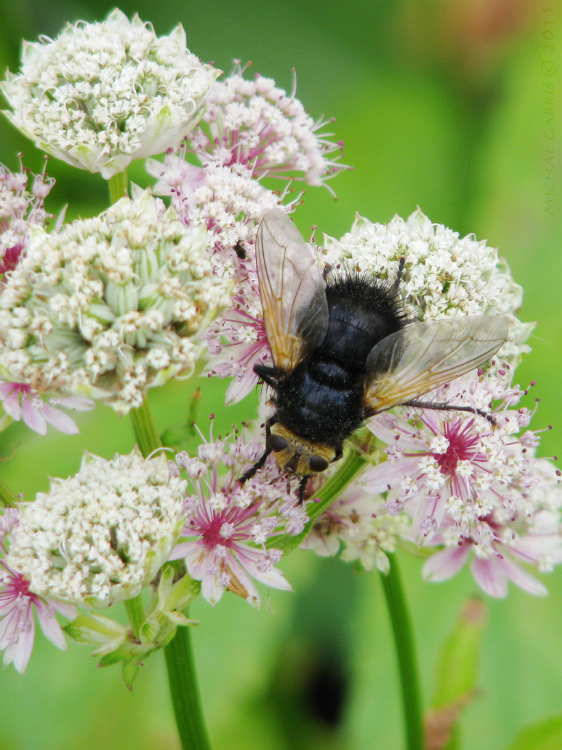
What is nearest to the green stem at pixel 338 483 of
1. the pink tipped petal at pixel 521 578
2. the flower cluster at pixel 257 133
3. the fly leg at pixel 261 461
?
the fly leg at pixel 261 461

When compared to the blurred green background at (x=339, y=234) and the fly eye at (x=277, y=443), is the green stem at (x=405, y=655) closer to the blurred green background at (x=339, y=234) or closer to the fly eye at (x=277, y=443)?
the blurred green background at (x=339, y=234)

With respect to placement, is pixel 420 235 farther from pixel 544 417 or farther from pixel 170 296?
pixel 544 417

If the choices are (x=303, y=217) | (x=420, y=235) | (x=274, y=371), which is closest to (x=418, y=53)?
(x=303, y=217)

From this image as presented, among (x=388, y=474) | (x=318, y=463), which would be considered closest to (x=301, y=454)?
(x=318, y=463)

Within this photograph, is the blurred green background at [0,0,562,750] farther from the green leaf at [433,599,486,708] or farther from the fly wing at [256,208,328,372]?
the fly wing at [256,208,328,372]

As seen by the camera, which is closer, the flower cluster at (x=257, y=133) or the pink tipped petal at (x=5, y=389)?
the pink tipped petal at (x=5, y=389)

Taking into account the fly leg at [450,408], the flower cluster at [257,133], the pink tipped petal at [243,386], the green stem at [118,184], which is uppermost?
the flower cluster at [257,133]

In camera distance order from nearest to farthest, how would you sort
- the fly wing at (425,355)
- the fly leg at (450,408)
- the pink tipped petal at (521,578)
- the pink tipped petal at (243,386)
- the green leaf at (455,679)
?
the fly wing at (425,355), the fly leg at (450,408), the pink tipped petal at (243,386), the pink tipped petal at (521,578), the green leaf at (455,679)
